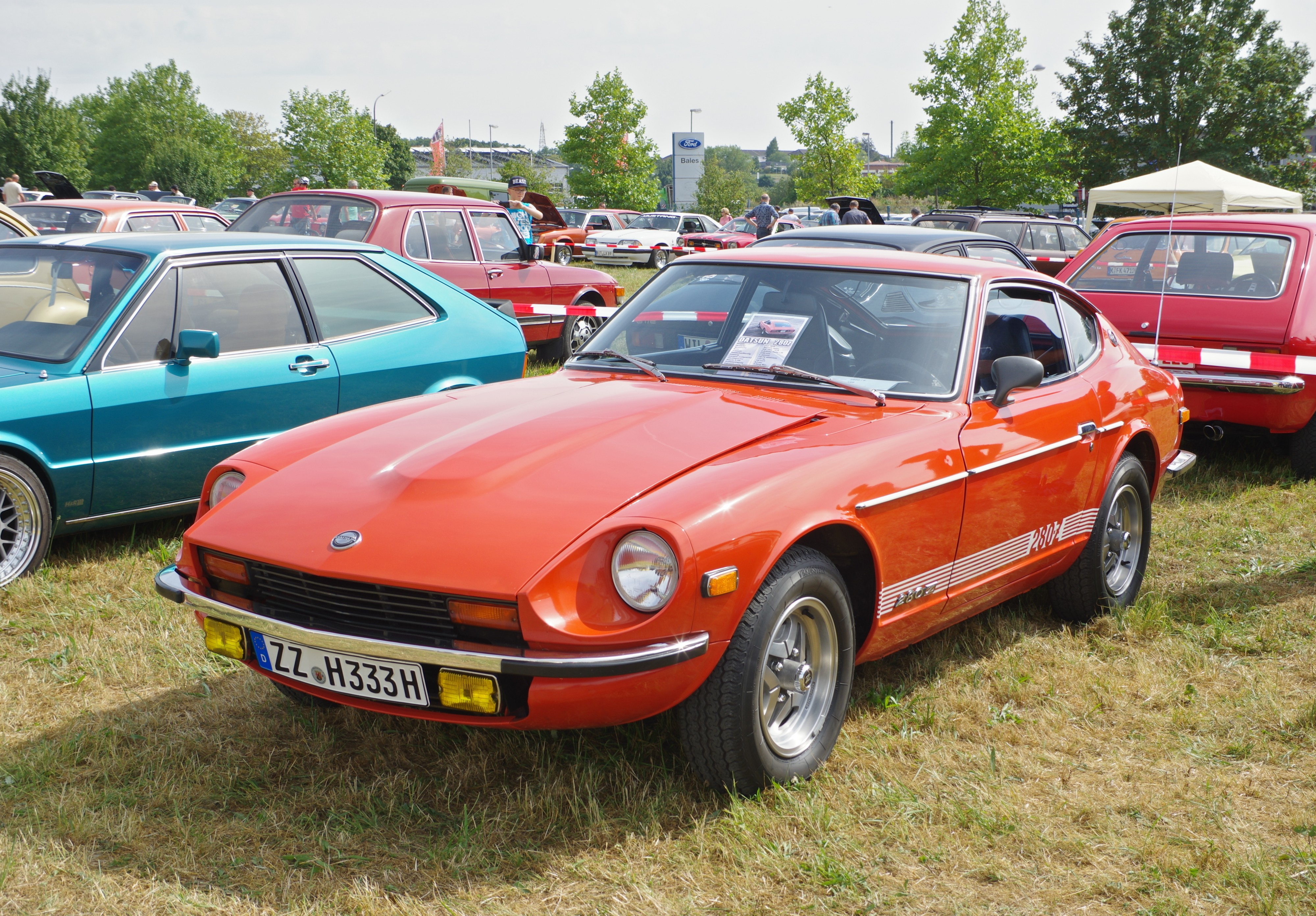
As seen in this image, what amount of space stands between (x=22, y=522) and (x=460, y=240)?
561 centimetres

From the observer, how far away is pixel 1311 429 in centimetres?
689

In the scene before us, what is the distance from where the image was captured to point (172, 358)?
518cm

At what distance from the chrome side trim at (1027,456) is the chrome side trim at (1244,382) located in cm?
297

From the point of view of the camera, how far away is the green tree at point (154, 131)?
222ft

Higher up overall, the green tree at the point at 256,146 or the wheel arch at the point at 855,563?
the green tree at the point at 256,146

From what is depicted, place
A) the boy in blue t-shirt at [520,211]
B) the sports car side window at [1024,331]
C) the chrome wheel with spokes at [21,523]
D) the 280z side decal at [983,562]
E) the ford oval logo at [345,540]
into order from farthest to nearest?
the boy in blue t-shirt at [520,211] < the chrome wheel with spokes at [21,523] < the sports car side window at [1024,331] < the 280z side decal at [983,562] < the ford oval logo at [345,540]

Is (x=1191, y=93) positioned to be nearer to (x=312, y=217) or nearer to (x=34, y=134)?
(x=312, y=217)

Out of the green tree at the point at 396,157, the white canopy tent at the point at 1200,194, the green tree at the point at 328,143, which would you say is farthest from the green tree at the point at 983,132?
the green tree at the point at 396,157

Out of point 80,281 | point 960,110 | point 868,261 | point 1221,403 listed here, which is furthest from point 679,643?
point 960,110

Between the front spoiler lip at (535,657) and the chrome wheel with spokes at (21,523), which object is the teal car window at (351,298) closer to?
the chrome wheel with spokes at (21,523)

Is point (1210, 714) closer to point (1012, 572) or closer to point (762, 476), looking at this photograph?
point (1012, 572)

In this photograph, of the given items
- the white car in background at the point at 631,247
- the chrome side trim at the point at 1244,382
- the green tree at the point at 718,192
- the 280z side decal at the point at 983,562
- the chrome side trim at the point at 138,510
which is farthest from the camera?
the green tree at the point at 718,192

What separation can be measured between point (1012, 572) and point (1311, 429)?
3976 millimetres

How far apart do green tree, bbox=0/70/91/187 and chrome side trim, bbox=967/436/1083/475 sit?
198 feet
